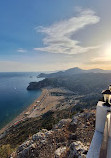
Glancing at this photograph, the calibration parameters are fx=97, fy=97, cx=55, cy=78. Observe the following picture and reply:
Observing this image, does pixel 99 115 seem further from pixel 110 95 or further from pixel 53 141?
pixel 53 141

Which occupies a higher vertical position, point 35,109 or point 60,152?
point 60,152

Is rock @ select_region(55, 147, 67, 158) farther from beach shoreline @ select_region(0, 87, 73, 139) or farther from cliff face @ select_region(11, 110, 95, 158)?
beach shoreline @ select_region(0, 87, 73, 139)

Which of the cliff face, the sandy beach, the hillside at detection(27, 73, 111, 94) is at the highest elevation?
the cliff face

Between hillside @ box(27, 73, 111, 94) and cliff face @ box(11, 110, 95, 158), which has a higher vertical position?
cliff face @ box(11, 110, 95, 158)

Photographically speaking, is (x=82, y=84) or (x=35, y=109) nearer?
(x=35, y=109)

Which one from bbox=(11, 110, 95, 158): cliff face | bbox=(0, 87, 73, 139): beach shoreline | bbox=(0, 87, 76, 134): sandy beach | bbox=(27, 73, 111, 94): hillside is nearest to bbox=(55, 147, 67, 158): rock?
bbox=(11, 110, 95, 158): cliff face

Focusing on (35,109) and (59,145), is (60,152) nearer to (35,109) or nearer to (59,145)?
(59,145)

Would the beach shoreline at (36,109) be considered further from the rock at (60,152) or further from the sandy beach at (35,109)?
the rock at (60,152)

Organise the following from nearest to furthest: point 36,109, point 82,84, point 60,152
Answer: point 60,152 < point 36,109 < point 82,84

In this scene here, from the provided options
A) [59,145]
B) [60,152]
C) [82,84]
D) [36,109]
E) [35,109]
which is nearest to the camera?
[60,152]

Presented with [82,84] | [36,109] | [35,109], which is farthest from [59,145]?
[82,84]

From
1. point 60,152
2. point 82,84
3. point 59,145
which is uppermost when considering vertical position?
point 60,152
